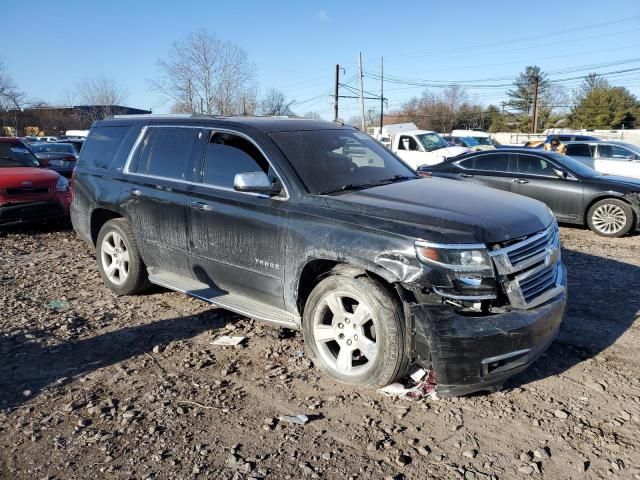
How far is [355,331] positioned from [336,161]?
1.54 metres

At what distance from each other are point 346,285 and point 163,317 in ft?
7.72

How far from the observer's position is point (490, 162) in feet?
34.8

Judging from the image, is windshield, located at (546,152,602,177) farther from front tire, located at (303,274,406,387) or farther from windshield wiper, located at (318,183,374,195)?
front tire, located at (303,274,406,387)

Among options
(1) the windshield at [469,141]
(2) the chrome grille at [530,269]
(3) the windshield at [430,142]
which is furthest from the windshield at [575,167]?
(1) the windshield at [469,141]

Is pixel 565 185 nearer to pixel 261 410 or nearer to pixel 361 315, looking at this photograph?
pixel 361 315

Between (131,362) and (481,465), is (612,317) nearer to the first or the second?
(481,465)

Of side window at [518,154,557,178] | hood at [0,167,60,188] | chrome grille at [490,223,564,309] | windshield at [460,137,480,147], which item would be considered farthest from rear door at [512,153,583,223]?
windshield at [460,137,480,147]

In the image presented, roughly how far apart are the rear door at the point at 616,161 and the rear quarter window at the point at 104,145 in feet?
47.9

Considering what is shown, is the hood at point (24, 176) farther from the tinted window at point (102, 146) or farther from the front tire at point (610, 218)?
the front tire at point (610, 218)

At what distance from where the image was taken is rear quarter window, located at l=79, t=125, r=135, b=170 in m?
5.59

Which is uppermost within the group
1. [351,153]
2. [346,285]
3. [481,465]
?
[351,153]

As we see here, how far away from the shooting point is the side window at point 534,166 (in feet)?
32.3

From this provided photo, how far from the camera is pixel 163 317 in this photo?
5.08 meters

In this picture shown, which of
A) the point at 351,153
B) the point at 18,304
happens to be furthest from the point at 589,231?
the point at 18,304
